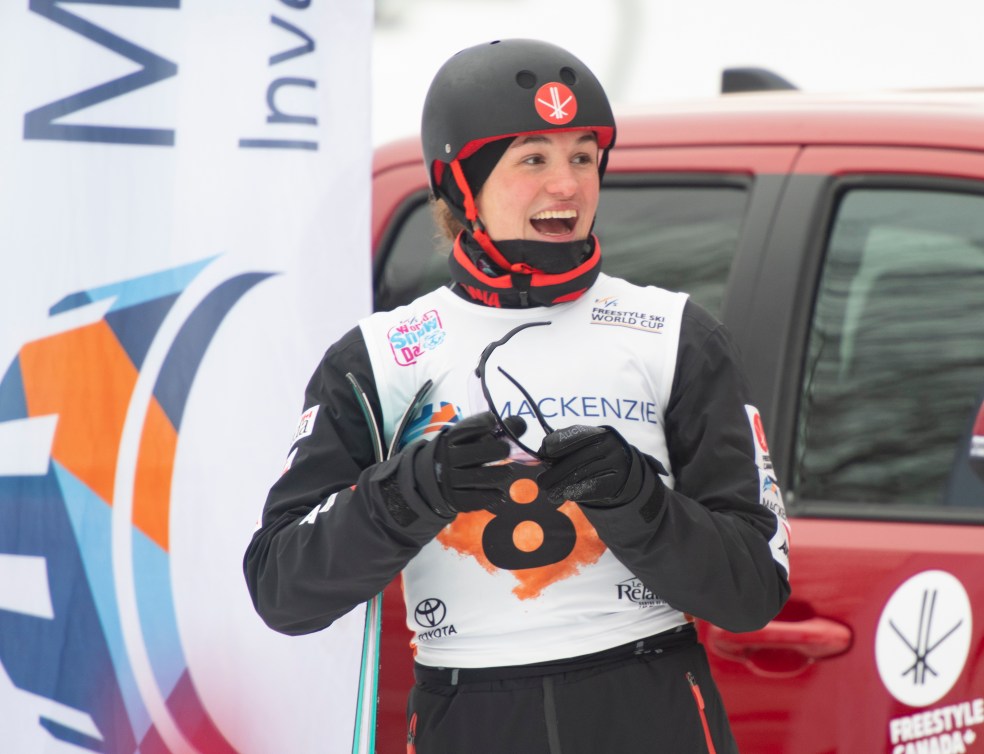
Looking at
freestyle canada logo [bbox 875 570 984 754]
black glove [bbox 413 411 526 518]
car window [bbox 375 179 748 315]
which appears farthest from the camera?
car window [bbox 375 179 748 315]

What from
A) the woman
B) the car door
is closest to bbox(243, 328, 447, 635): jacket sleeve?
the woman

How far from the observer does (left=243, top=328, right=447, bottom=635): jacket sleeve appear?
1.72m

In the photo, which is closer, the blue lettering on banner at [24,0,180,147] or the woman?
the woman

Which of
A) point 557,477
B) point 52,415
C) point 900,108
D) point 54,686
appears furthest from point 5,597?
point 900,108

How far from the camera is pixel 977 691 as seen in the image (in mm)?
2123

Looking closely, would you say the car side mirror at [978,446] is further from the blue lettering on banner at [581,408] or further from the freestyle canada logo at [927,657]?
the blue lettering on banner at [581,408]

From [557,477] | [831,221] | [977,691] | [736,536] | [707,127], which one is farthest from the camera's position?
[707,127]

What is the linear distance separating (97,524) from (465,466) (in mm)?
929

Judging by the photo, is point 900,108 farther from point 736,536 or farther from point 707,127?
point 736,536

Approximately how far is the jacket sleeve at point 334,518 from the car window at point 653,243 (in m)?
0.69

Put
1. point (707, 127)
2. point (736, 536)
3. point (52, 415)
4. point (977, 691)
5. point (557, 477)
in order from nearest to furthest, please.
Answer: point (557, 477), point (736, 536), point (977, 691), point (52, 415), point (707, 127)

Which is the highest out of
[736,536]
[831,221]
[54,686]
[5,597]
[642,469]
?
[831,221]

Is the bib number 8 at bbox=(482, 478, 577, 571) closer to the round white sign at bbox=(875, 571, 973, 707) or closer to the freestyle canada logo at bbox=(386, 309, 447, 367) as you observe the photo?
the freestyle canada logo at bbox=(386, 309, 447, 367)

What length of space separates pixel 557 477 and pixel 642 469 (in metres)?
0.12
